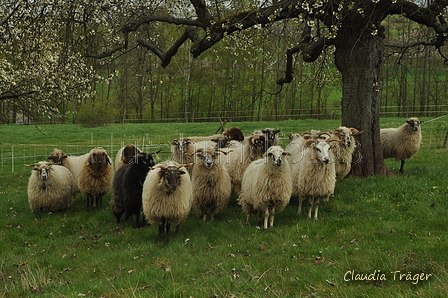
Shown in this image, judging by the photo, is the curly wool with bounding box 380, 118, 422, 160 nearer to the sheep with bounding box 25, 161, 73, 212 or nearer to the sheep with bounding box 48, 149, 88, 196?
the sheep with bounding box 48, 149, 88, 196

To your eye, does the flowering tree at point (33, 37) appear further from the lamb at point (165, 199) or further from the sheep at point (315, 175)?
the sheep at point (315, 175)

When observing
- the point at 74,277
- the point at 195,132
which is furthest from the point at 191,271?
the point at 195,132

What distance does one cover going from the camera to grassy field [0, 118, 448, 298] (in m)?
4.52

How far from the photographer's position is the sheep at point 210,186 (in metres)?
8.44

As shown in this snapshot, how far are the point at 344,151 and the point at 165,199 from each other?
15.5 ft

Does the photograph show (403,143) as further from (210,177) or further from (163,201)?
(163,201)

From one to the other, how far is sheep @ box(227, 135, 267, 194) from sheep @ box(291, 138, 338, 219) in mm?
1593

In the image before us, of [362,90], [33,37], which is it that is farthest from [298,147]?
[33,37]

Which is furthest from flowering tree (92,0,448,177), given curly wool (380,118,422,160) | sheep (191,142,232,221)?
sheep (191,142,232,221)

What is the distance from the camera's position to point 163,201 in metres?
7.43

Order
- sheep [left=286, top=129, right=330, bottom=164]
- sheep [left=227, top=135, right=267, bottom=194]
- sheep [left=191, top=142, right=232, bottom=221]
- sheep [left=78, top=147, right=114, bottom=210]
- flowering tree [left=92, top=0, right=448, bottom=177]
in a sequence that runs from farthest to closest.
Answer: sheep [left=78, top=147, right=114, bottom=210], sheep [left=227, top=135, right=267, bottom=194], flowering tree [left=92, top=0, right=448, bottom=177], sheep [left=286, top=129, right=330, bottom=164], sheep [left=191, top=142, right=232, bottom=221]

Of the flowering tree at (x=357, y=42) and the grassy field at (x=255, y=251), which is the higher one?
the flowering tree at (x=357, y=42)

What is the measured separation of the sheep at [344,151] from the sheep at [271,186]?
7.29 feet

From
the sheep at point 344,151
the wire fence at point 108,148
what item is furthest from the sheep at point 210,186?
the wire fence at point 108,148
